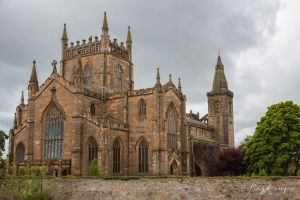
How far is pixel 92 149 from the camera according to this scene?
177ft

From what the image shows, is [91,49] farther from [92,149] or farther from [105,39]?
[92,149]

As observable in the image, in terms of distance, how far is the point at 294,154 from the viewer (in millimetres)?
50969

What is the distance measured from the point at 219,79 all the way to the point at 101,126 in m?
50.3

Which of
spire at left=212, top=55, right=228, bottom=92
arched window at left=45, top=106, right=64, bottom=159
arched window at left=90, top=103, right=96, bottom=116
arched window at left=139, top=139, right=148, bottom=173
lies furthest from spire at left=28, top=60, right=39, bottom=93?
spire at left=212, top=55, right=228, bottom=92

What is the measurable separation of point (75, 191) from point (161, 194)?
26.7 ft

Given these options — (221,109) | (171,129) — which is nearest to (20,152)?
(171,129)

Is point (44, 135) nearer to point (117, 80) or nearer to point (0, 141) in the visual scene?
point (0, 141)

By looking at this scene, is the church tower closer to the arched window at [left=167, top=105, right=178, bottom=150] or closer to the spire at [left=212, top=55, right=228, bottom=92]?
the spire at [left=212, top=55, right=228, bottom=92]

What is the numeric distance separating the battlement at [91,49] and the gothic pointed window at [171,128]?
13683 millimetres

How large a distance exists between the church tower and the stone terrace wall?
6052cm

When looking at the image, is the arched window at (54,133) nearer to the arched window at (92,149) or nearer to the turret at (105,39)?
the arched window at (92,149)

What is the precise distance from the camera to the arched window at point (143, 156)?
A: 56562 mm

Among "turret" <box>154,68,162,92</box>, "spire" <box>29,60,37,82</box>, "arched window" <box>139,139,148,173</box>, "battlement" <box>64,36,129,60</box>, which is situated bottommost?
"arched window" <box>139,139,148,173</box>

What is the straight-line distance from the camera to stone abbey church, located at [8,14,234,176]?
5388cm
